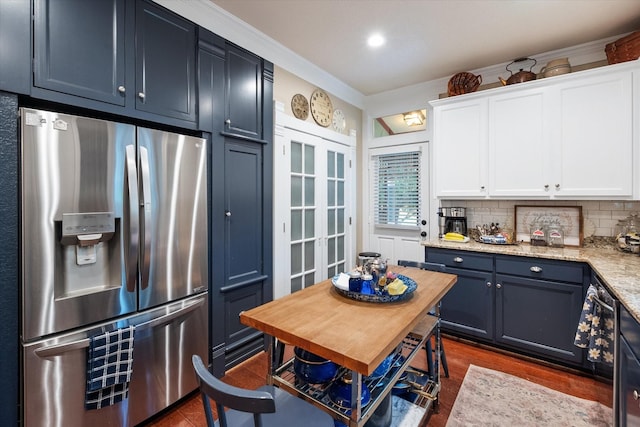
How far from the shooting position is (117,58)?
1.76 metres

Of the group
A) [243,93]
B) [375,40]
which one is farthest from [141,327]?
[375,40]

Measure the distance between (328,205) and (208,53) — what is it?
2.00m

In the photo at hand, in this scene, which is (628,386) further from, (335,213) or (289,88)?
(289,88)

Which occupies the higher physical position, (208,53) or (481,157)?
(208,53)

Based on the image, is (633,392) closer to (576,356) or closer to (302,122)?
(576,356)

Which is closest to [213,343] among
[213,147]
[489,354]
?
[213,147]

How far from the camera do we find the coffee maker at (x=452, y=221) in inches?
133

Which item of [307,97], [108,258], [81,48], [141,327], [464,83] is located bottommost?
[141,327]

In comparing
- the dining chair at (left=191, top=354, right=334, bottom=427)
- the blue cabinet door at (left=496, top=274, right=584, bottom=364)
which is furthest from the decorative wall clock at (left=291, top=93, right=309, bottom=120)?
the dining chair at (left=191, top=354, right=334, bottom=427)

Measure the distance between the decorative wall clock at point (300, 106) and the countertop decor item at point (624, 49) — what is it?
2.67m

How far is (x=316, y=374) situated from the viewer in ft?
4.87

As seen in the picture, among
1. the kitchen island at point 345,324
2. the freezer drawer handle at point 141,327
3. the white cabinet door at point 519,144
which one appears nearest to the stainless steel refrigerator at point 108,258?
the freezer drawer handle at point 141,327

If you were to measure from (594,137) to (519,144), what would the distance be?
527mm

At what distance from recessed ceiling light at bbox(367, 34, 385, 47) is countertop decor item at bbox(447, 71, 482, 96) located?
0.99m
